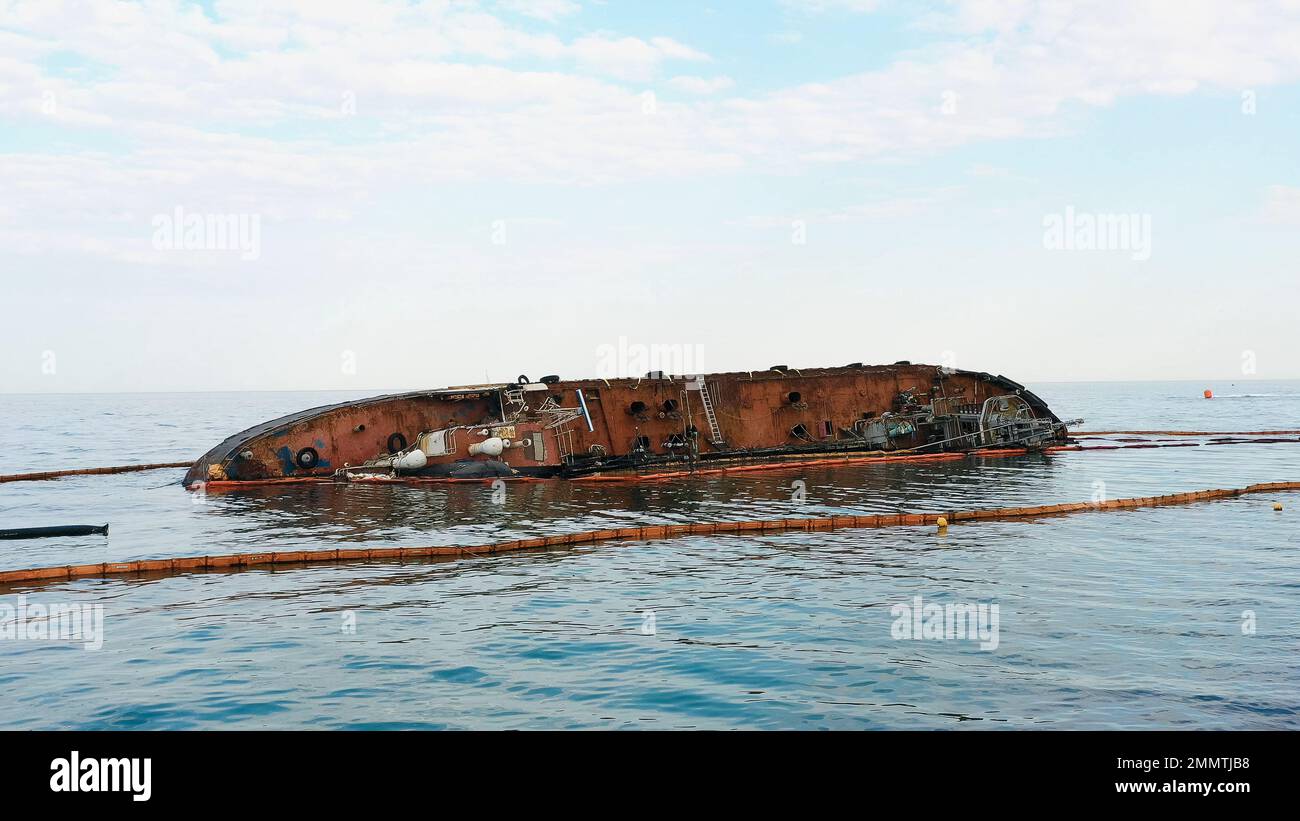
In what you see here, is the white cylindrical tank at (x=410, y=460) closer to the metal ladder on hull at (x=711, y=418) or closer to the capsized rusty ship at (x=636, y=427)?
the capsized rusty ship at (x=636, y=427)

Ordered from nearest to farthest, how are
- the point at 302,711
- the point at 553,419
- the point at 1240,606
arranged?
the point at 302,711, the point at 1240,606, the point at 553,419

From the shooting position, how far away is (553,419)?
168 feet

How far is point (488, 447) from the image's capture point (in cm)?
4884

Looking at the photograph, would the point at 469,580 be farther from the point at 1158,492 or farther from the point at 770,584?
the point at 1158,492

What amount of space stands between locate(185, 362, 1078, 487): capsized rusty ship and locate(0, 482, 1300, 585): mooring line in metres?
17.0

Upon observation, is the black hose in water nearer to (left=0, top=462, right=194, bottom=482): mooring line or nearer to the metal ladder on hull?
(left=0, top=462, right=194, bottom=482): mooring line

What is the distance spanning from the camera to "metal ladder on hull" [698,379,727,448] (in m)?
54.9

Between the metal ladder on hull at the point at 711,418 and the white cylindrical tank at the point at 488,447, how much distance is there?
491 inches

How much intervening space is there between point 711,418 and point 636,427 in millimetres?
4493
